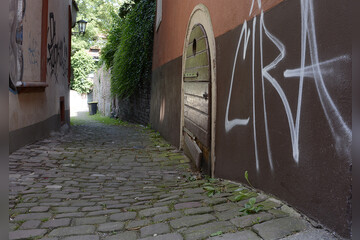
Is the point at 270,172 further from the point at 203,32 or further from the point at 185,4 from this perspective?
the point at 185,4

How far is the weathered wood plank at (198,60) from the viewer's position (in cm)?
445

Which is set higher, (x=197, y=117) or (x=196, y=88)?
(x=196, y=88)

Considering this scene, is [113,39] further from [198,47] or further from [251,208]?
[251,208]

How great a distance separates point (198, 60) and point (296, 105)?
277 centimetres

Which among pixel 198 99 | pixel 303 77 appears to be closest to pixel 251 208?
pixel 303 77

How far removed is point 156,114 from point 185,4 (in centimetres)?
410

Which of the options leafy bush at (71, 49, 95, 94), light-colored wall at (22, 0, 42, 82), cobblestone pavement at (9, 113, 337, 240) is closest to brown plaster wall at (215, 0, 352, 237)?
cobblestone pavement at (9, 113, 337, 240)

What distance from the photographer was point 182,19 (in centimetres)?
643

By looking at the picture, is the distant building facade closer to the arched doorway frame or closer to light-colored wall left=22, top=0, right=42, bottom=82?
light-colored wall left=22, top=0, right=42, bottom=82

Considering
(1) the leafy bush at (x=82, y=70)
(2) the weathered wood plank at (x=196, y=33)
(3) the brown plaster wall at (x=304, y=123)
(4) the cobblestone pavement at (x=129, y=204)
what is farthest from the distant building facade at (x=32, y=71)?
(1) the leafy bush at (x=82, y=70)

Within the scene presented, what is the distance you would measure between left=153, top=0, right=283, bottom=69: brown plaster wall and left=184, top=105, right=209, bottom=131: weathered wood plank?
1.10m

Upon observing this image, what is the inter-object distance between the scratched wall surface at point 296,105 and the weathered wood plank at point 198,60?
795mm

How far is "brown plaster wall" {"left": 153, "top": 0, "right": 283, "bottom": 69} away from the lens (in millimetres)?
3400

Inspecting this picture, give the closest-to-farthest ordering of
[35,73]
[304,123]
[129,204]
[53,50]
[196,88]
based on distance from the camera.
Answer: [304,123] < [129,204] < [196,88] < [35,73] < [53,50]
